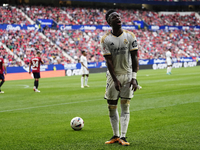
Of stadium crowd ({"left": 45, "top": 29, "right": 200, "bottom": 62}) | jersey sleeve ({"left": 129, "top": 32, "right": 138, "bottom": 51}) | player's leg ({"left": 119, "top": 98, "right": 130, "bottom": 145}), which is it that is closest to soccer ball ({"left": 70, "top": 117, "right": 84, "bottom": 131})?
player's leg ({"left": 119, "top": 98, "right": 130, "bottom": 145})

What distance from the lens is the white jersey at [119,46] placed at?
580 cm

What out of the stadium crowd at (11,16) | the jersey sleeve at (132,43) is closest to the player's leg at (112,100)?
the jersey sleeve at (132,43)

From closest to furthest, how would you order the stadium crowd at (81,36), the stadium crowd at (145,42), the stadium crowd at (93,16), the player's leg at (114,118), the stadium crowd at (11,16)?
the player's leg at (114,118) → the stadium crowd at (81,36) → the stadium crowd at (11,16) → the stadium crowd at (145,42) → the stadium crowd at (93,16)

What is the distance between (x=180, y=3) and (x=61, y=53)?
127 feet

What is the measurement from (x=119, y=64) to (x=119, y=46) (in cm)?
35

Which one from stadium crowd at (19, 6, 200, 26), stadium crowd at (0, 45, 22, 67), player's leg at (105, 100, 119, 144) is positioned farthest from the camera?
stadium crowd at (19, 6, 200, 26)

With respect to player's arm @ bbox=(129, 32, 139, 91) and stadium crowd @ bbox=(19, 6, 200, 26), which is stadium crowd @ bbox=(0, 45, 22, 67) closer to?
stadium crowd @ bbox=(19, 6, 200, 26)

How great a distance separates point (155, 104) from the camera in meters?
11.7

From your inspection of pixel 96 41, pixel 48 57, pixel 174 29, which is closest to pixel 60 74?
pixel 48 57

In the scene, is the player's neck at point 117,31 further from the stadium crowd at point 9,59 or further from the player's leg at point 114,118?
the stadium crowd at point 9,59

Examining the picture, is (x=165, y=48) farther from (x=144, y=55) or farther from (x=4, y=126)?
(x=4, y=126)

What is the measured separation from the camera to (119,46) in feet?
19.0

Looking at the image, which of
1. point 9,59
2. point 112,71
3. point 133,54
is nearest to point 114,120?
point 112,71

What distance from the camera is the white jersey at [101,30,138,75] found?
580cm
